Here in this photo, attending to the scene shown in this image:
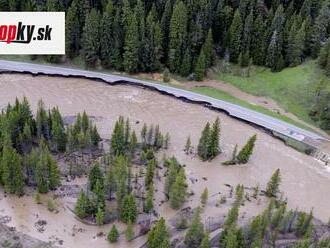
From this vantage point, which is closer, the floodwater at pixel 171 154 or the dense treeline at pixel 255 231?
the dense treeline at pixel 255 231

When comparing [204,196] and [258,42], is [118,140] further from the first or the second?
[258,42]

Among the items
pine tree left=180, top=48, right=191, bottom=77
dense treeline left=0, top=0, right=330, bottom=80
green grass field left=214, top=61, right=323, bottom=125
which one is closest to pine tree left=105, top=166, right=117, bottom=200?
dense treeline left=0, top=0, right=330, bottom=80

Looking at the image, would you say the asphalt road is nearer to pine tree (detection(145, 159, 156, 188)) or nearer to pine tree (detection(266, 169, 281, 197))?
pine tree (detection(266, 169, 281, 197))

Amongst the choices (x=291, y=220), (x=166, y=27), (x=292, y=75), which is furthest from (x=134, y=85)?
(x=291, y=220)

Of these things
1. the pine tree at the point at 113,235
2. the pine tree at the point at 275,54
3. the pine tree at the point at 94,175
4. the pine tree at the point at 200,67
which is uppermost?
the pine tree at the point at 275,54

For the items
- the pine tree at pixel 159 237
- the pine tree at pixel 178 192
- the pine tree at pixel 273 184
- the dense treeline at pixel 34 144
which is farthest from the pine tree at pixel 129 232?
the pine tree at pixel 273 184

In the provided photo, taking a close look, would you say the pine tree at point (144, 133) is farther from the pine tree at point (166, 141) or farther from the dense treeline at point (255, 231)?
the dense treeline at point (255, 231)
